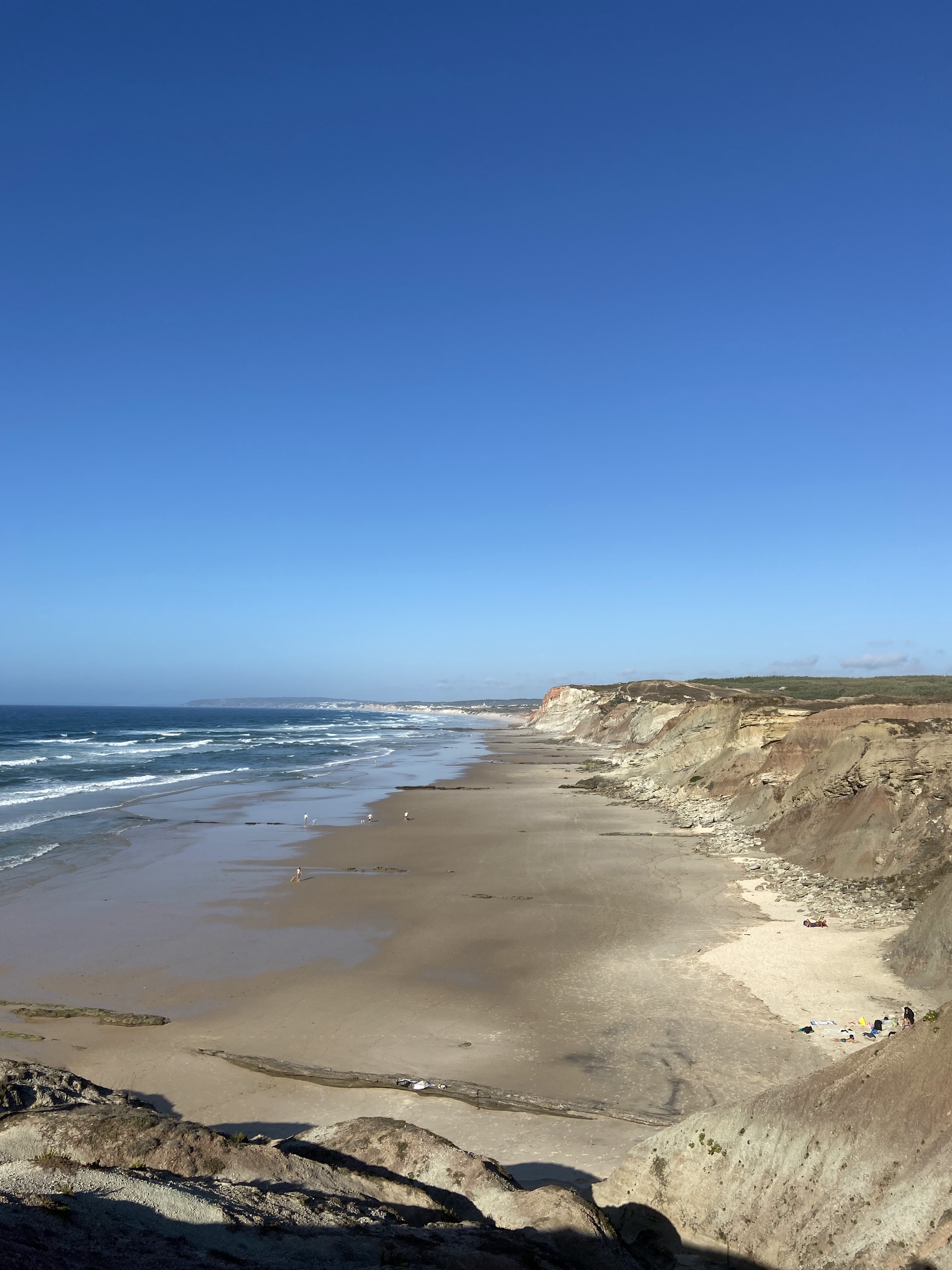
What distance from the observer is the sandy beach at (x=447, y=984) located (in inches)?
476

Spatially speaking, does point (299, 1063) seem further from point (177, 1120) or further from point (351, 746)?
point (351, 746)

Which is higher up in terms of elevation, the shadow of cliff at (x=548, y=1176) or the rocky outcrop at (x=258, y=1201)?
the rocky outcrop at (x=258, y=1201)

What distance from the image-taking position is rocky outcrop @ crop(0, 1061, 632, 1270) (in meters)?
5.14

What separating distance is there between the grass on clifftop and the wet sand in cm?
3690

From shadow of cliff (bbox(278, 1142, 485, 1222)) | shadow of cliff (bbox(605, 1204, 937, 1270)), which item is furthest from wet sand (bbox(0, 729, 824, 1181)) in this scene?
shadow of cliff (bbox(278, 1142, 485, 1222))

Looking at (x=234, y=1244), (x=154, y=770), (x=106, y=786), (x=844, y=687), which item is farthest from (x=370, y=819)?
(x=844, y=687)

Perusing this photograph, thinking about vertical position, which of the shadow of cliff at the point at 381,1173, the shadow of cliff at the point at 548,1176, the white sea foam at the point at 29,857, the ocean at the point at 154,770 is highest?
the shadow of cliff at the point at 381,1173

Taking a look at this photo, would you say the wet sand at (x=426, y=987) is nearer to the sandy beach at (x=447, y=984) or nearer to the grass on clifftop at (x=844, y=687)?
the sandy beach at (x=447, y=984)

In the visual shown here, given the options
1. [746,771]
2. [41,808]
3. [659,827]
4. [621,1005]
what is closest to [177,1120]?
[621,1005]

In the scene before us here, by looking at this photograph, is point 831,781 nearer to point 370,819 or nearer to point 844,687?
point 370,819

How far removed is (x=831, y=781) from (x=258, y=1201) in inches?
1064

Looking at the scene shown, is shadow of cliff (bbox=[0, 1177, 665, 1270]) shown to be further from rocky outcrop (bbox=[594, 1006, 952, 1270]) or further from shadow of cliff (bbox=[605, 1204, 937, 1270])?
rocky outcrop (bbox=[594, 1006, 952, 1270])

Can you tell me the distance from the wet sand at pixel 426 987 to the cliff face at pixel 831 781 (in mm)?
3916

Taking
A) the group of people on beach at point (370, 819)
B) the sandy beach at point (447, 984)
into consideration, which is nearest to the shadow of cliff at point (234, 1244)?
the sandy beach at point (447, 984)
